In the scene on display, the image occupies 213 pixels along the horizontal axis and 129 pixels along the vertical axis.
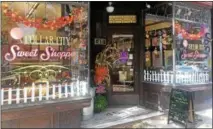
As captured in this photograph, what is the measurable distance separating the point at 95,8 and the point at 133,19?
1145mm

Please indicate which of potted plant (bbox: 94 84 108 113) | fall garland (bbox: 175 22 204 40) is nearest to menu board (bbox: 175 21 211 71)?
fall garland (bbox: 175 22 204 40)

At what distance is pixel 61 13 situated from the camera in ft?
15.3

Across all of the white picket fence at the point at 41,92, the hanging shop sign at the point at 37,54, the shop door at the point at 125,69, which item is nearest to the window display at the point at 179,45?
the shop door at the point at 125,69

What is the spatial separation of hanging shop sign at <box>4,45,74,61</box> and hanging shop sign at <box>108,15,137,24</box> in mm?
2600

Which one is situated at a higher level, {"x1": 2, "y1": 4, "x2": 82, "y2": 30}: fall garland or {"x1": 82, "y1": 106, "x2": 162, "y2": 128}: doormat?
{"x1": 2, "y1": 4, "x2": 82, "y2": 30}: fall garland

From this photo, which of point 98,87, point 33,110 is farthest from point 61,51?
point 98,87

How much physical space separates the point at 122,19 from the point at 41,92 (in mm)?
3593

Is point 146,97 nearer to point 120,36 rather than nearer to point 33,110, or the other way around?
point 120,36

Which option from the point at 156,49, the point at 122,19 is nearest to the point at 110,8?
the point at 122,19

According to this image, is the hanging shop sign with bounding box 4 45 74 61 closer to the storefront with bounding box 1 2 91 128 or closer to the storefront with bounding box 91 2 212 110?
the storefront with bounding box 1 2 91 128

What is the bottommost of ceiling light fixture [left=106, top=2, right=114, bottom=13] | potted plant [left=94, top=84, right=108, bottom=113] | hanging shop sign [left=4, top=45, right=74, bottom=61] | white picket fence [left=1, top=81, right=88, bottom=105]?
potted plant [left=94, top=84, right=108, bottom=113]

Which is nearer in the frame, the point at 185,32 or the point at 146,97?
the point at 185,32

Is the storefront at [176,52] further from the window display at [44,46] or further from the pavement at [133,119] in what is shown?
the window display at [44,46]

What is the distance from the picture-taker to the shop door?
23.4 ft
